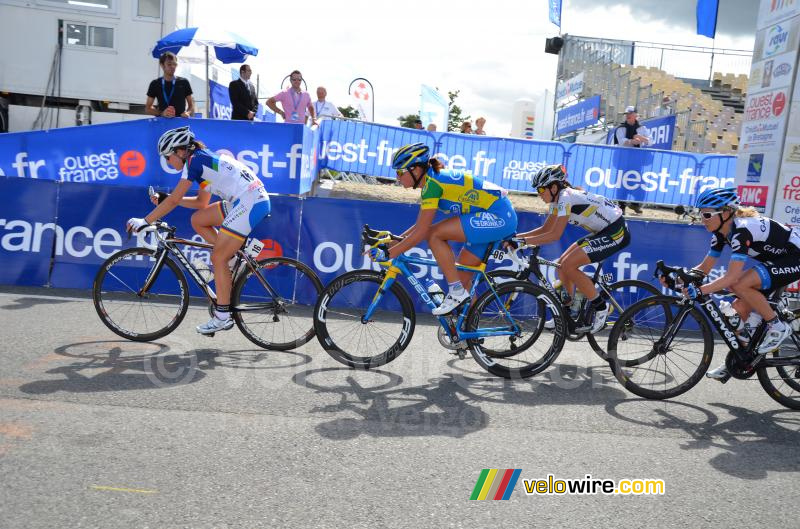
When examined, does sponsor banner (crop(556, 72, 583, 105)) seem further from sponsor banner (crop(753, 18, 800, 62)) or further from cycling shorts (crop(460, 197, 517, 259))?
cycling shorts (crop(460, 197, 517, 259))

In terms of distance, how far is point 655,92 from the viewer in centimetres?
2175

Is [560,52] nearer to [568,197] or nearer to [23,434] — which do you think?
[568,197]

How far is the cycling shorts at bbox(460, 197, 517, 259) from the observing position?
6.16 m

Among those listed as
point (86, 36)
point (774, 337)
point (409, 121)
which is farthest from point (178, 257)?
point (409, 121)

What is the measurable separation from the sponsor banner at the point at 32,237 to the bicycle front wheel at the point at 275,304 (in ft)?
11.9

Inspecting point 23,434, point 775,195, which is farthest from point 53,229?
point 775,195

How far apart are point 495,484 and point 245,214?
3.67m

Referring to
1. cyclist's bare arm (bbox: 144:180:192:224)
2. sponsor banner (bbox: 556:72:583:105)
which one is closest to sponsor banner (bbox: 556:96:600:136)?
sponsor banner (bbox: 556:72:583:105)

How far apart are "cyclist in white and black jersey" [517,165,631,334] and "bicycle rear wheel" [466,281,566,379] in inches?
36.0

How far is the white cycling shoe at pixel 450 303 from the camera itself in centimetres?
592

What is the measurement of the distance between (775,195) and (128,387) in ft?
27.6

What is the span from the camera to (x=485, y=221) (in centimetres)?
618

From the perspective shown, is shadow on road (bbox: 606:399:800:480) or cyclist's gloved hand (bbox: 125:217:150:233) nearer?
shadow on road (bbox: 606:399:800:480)

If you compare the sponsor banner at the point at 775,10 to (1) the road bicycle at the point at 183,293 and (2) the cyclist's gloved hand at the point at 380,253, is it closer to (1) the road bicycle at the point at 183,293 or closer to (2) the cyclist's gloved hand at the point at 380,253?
(2) the cyclist's gloved hand at the point at 380,253
